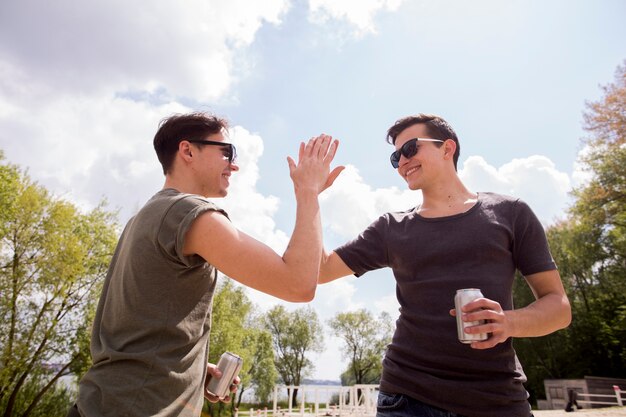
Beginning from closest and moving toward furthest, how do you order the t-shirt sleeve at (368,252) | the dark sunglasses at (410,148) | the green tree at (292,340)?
the t-shirt sleeve at (368,252), the dark sunglasses at (410,148), the green tree at (292,340)

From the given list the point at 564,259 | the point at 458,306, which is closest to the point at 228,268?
the point at 458,306

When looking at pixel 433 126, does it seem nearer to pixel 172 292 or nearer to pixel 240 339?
pixel 172 292

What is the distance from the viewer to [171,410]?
1877 millimetres

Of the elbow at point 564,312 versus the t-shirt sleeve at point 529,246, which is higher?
the t-shirt sleeve at point 529,246

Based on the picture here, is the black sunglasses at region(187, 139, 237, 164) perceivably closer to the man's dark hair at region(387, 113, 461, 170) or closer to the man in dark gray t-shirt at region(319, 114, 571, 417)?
the man in dark gray t-shirt at region(319, 114, 571, 417)

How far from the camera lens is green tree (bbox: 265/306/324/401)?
58.2 meters

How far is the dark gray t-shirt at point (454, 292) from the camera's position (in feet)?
7.79

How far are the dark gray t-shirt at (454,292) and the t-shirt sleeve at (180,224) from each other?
149cm

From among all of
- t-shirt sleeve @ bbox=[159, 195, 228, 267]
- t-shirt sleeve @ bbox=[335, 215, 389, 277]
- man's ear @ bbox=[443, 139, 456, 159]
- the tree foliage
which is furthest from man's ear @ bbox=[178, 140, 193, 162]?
the tree foliage

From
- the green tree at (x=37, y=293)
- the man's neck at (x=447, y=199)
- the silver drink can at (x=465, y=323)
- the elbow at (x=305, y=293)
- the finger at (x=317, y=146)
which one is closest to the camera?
the elbow at (x=305, y=293)

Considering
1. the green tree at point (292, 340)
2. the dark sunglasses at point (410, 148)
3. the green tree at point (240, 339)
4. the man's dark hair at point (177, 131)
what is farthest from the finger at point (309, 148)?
the green tree at point (292, 340)

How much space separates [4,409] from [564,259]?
1760 inches

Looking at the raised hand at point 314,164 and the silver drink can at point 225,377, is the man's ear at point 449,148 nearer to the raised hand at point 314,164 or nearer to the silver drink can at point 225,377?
the raised hand at point 314,164

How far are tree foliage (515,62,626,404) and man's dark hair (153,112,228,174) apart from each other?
2747 centimetres
